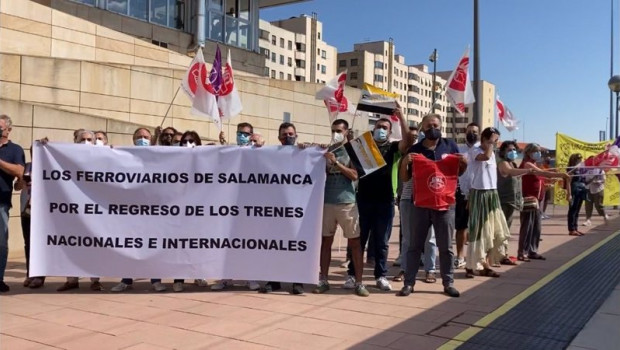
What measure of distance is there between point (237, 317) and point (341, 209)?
5.69 feet

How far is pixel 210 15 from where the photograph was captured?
869 inches

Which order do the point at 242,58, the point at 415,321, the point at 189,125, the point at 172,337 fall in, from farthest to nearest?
the point at 242,58, the point at 189,125, the point at 415,321, the point at 172,337

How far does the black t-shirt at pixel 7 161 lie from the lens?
6.35m

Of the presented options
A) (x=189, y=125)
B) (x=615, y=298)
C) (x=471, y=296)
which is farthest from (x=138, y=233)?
(x=189, y=125)

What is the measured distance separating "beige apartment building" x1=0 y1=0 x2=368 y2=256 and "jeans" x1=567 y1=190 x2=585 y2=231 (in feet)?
26.8

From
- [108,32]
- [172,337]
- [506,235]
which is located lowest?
[172,337]

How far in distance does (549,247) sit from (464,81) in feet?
11.3

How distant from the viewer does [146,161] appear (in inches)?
254

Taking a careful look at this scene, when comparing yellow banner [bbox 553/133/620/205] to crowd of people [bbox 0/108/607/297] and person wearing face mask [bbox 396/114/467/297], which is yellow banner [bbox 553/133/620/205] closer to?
crowd of people [bbox 0/108/607/297]

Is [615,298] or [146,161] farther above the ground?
[146,161]

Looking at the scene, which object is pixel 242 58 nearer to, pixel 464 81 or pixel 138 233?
pixel 464 81

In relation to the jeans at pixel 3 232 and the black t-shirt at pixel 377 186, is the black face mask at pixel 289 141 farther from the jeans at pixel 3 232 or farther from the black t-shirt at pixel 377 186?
the jeans at pixel 3 232

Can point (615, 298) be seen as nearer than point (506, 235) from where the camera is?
Yes

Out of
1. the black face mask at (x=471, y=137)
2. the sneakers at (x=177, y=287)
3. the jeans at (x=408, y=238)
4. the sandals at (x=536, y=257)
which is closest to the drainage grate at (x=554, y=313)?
the sandals at (x=536, y=257)
